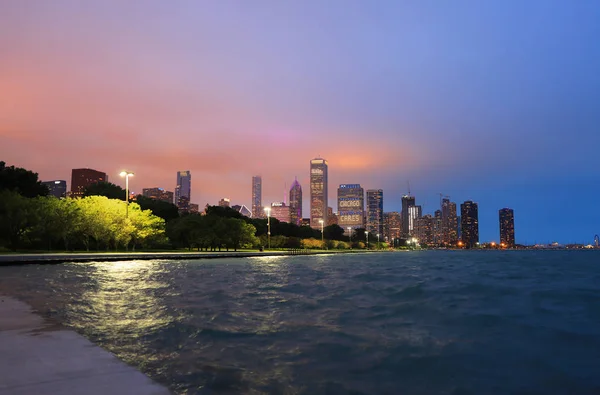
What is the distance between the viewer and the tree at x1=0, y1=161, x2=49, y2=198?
275ft

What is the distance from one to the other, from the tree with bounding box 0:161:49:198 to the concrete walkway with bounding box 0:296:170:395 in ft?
294

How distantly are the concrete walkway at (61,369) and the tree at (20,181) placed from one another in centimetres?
8946

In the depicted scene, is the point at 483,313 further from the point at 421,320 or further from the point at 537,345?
the point at 537,345

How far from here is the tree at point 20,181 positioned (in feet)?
275

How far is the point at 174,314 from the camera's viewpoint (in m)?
14.4

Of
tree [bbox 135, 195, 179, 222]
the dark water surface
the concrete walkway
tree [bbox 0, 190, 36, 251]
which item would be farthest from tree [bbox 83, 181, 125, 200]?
the concrete walkway

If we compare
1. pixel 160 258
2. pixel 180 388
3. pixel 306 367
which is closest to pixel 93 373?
pixel 180 388

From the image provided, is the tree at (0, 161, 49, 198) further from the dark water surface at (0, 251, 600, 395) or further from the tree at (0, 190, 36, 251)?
the dark water surface at (0, 251, 600, 395)

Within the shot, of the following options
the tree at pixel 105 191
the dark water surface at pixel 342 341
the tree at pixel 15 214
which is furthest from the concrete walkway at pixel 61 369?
the tree at pixel 105 191

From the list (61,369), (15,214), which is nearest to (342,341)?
(61,369)

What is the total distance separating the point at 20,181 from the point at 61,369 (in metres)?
97.7

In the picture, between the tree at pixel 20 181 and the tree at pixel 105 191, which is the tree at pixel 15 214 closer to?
the tree at pixel 20 181

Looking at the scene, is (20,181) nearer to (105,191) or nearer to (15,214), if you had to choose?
(15,214)

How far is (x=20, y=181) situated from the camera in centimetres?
8688
